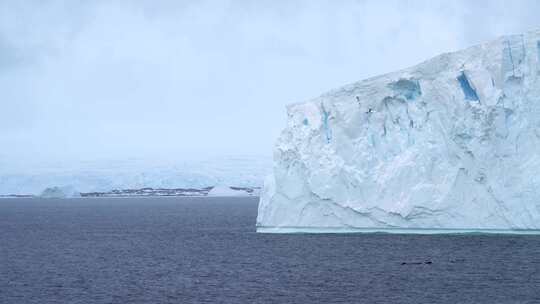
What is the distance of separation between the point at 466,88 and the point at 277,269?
904 cm

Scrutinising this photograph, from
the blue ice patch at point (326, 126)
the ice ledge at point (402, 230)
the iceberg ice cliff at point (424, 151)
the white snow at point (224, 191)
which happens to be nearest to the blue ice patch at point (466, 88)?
the iceberg ice cliff at point (424, 151)

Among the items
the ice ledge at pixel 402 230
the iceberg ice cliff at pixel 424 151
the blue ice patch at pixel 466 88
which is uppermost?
the blue ice patch at pixel 466 88

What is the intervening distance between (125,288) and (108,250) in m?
10.9

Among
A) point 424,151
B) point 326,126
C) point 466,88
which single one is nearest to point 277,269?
point 424,151

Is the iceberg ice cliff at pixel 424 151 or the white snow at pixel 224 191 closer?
the iceberg ice cliff at pixel 424 151

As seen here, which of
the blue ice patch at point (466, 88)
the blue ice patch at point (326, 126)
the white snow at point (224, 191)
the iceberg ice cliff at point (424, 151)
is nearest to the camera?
the iceberg ice cliff at point (424, 151)

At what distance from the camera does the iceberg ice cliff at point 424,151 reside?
23953 mm

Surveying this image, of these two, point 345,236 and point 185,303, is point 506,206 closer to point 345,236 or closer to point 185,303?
point 345,236

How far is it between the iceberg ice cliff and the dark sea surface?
1184 millimetres

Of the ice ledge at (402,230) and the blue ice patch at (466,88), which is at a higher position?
the blue ice patch at (466,88)

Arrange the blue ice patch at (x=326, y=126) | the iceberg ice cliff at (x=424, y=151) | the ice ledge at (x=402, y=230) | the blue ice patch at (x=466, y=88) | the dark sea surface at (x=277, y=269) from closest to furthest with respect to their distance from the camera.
→ 1. the dark sea surface at (x=277, y=269)
2. the iceberg ice cliff at (x=424, y=151)
3. the ice ledge at (x=402, y=230)
4. the blue ice patch at (x=466, y=88)
5. the blue ice patch at (x=326, y=126)

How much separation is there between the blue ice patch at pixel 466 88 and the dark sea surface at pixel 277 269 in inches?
198

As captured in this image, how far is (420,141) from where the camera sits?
25.3 metres

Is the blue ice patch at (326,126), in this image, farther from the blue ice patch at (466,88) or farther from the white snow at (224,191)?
the white snow at (224,191)
